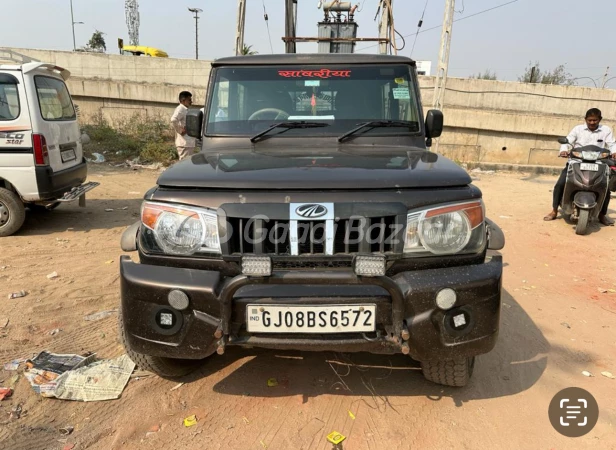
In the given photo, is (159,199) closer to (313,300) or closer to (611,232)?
(313,300)

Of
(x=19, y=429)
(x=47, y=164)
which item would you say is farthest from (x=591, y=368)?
(x=47, y=164)

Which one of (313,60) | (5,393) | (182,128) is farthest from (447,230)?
(182,128)

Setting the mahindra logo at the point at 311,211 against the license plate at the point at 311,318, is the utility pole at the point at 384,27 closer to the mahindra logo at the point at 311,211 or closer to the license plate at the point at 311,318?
the mahindra logo at the point at 311,211

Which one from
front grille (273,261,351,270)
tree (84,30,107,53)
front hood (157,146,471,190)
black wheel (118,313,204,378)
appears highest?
tree (84,30,107,53)

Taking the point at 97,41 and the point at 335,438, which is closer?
the point at 335,438

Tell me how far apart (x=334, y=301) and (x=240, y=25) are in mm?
7550

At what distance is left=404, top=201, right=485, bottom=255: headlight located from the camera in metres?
2.11

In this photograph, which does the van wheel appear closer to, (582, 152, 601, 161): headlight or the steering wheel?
the steering wheel

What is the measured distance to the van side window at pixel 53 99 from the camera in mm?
5688

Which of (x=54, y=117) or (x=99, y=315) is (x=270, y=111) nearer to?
(x=99, y=315)

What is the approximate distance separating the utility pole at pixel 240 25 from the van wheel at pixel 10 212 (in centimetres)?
448

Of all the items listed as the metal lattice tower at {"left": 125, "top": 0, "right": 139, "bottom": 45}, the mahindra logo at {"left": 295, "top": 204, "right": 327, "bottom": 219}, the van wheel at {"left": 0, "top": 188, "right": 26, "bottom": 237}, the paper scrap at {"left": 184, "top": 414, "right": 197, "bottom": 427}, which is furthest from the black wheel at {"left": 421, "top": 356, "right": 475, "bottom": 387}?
the metal lattice tower at {"left": 125, "top": 0, "right": 139, "bottom": 45}

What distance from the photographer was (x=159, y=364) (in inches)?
102

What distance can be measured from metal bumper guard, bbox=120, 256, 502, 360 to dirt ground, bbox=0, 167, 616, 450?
20.0 inches
